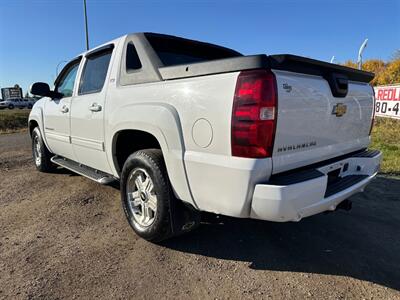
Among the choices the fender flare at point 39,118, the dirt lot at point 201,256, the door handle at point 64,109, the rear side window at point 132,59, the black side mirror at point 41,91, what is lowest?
the dirt lot at point 201,256

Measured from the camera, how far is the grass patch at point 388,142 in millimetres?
6051

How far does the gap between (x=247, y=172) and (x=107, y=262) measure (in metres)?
1.55

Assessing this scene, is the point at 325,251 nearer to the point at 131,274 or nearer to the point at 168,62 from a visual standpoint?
the point at 131,274

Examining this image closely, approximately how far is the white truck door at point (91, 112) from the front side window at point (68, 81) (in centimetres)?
46

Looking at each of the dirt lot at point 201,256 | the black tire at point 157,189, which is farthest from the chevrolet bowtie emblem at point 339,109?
the black tire at point 157,189

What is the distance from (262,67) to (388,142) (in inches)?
322

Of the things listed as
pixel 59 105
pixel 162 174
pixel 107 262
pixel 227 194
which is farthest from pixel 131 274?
pixel 59 105

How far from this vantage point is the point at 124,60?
3328 mm

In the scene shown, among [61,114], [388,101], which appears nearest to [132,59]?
[61,114]

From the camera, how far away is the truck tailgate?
2229 millimetres

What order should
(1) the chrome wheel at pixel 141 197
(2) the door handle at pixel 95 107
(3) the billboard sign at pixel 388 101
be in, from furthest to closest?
(3) the billboard sign at pixel 388 101, (2) the door handle at pixel 95 107, (1) the chrome wheel at pixel 141 197

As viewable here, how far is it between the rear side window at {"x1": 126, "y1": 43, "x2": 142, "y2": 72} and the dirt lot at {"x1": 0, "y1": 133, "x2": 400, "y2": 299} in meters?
1.66

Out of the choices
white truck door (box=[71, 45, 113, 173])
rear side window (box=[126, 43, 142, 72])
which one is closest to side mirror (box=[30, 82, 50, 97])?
white truck door (box=[71, 45, 113, 173])

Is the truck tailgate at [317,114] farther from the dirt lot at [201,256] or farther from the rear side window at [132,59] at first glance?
the rear side window at [132,59]
